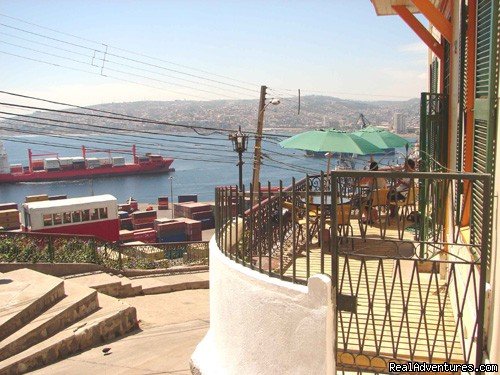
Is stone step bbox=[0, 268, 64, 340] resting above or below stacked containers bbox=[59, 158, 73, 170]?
above

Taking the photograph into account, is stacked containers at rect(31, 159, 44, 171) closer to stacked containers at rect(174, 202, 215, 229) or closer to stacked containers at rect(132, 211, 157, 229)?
stacked containers at rect(174, 202, 215, 229)

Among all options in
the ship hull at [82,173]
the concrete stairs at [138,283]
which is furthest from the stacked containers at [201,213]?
the ship hull at [82,173]

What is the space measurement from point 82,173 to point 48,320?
90.0 metres

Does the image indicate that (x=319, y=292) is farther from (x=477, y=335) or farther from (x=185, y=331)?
(x=185, y=331)

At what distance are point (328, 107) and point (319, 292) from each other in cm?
18265

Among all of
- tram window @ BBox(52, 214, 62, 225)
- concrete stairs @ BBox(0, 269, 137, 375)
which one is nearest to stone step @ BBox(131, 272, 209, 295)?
concrete stairs @ BBox(0, 269, 137, 375)

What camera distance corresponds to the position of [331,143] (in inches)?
350

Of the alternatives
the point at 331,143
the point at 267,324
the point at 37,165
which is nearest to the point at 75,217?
the point at 331,143

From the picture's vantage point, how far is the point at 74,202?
22.4m

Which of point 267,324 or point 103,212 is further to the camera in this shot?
point 103,212

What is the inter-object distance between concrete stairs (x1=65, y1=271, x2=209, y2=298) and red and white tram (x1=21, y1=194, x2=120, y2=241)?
10.2 m

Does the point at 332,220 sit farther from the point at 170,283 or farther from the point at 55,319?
the point at 170,283

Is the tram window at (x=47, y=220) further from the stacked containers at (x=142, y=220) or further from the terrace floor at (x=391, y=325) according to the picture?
the stacked containers at (x=142, y=220)

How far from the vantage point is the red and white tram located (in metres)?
21.5
